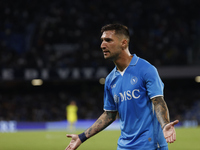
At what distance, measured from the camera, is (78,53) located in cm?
2456

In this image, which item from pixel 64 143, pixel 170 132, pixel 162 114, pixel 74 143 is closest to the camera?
pixel 170 132

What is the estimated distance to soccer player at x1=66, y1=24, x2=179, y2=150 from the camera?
3314mm

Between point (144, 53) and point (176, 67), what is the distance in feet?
7.64

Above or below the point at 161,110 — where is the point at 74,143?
below

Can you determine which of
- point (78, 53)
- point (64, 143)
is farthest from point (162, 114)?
point (78, 53)

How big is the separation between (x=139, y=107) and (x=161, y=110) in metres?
0.23

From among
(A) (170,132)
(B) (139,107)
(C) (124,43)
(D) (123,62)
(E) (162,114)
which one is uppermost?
(C) (124,43)

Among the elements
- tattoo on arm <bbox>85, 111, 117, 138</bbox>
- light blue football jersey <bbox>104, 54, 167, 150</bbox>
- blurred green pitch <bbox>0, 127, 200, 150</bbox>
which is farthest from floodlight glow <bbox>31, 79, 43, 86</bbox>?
light blue football jersey <bbox>104, 54, 167, 150</bbox>

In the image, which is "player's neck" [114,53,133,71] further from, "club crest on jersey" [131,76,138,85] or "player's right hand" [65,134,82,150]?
"player's right hand" [65,134,82,150]

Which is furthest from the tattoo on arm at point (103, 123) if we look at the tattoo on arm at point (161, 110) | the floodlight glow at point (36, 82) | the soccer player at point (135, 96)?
the floodlight glow at point (36, 82)

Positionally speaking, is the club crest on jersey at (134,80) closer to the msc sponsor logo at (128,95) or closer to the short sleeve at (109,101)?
the msc sponsor logo at (128,95)

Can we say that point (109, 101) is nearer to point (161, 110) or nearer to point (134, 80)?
point (134, 80)

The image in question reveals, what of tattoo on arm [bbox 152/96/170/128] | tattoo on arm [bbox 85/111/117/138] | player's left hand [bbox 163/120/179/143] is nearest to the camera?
player's left hand [bbox 163/120/179/143]

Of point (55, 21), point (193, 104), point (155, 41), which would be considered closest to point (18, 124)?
point (55, 21)
